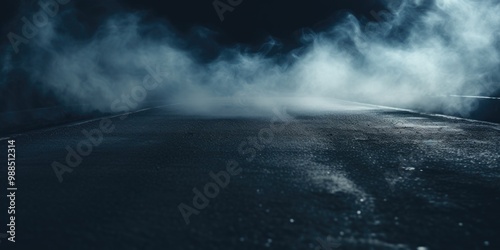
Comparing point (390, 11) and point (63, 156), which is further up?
point (390, 11)

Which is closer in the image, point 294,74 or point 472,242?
point 472,242

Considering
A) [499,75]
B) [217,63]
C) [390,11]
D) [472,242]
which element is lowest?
[472,242]

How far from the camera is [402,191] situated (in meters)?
5.29

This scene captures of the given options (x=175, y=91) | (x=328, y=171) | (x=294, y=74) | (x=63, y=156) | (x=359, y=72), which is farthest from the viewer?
(x=294, y=74)

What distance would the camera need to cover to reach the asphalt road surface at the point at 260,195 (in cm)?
375

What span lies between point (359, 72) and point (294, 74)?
130 ft

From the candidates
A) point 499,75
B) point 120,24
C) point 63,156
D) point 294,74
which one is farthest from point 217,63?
point 63,156

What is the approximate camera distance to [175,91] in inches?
2217

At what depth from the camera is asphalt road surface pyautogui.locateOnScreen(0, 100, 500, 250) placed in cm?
375

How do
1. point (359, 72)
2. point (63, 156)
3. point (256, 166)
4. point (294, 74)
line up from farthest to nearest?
1. point (294, 74)
2. point (359, 72)
3. point (63, 156)
4. point (256, 166)

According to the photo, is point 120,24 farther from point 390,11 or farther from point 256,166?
point 256,166

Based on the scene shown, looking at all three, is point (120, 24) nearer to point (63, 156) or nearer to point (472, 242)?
point (63, 156)

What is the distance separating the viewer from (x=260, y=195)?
5129mm

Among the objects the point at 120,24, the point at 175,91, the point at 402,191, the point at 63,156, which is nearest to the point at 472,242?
the point at 402,191
